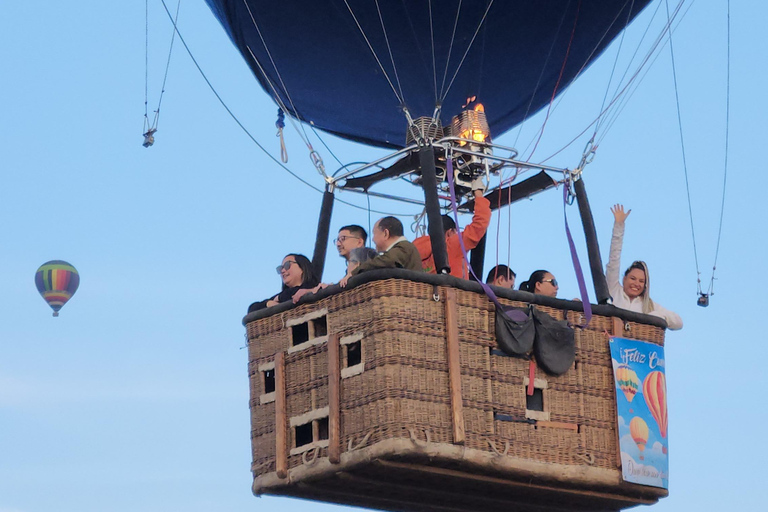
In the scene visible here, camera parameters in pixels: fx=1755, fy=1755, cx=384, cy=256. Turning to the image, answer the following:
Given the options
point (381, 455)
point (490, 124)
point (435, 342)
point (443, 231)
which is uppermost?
point (490, 124)

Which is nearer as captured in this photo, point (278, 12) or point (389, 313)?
point (389, 313)

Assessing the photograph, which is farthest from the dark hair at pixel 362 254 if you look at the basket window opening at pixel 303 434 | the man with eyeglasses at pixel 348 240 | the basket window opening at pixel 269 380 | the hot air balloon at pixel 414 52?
the hot air balloon at pixel 414 52

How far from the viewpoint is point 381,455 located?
9.08 metres

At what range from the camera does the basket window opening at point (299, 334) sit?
32.2 ft

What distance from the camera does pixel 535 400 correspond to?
9734 mm

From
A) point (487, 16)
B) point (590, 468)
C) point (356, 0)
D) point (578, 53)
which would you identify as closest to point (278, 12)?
point (356, 0)

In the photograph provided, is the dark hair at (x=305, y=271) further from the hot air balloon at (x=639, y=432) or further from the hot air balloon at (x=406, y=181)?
the hot air balloon at (x=639, y=432)

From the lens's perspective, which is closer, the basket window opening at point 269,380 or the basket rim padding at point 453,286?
the basket rim padding at point 453,286

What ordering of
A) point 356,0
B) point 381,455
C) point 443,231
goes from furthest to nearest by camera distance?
point 356,0, point 443,231, point 381,455

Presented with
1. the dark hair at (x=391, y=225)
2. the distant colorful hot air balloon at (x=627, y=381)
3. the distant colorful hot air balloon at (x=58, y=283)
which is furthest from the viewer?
the distant colorful hot air balloon at (x=58, y=283)

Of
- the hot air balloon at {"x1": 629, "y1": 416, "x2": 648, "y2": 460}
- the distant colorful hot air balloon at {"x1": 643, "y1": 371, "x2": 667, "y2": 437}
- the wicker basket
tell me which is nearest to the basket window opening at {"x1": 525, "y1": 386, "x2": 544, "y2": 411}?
the wicker basket

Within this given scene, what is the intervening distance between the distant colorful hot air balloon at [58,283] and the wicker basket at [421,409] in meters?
17.0

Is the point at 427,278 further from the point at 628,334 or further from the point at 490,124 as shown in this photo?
the point at 490,124

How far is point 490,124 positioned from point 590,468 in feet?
8.76
